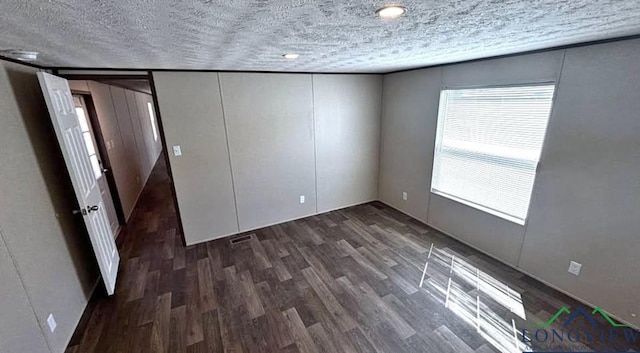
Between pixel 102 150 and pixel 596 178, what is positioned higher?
pixel 102 150

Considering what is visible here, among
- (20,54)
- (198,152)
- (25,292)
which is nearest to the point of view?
(25,292)

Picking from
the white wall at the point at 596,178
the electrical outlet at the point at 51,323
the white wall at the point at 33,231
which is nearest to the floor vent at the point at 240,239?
the white wall at the point at 33,231

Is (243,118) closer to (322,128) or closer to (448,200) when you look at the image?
(322,128)

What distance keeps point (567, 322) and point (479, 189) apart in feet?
4.49

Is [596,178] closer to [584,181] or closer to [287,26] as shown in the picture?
[584,181]

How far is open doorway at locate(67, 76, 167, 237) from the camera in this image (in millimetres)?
3246

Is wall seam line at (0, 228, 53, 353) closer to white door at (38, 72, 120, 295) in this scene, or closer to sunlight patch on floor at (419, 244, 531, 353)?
white door at (38, 72, 120, 295)

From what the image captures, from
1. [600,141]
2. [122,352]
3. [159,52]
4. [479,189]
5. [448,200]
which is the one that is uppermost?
[159,52]

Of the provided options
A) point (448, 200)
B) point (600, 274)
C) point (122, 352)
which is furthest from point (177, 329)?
point (600, 274)

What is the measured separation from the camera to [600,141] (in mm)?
1990

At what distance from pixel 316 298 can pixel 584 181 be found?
2.44 meters
